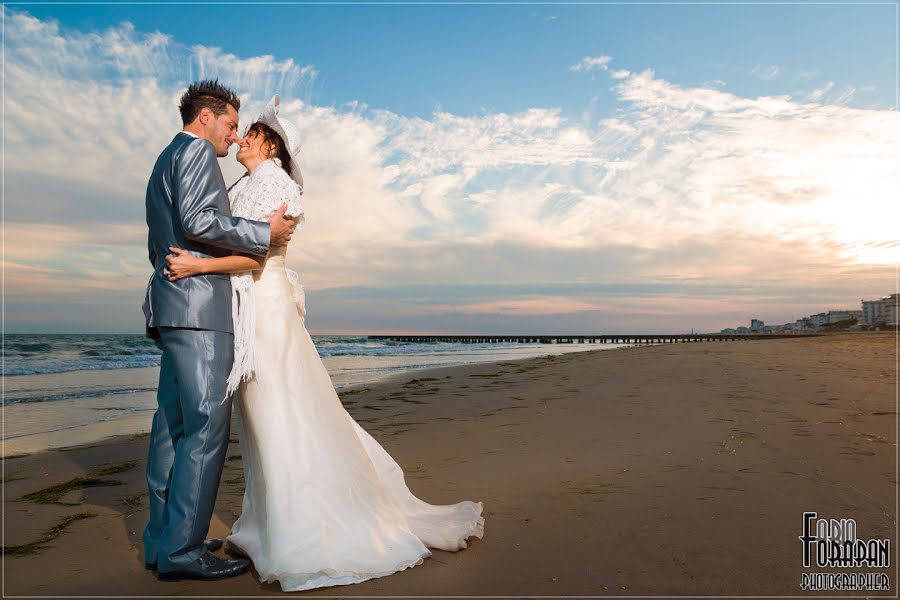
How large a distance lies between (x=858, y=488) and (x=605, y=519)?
167 centimetres

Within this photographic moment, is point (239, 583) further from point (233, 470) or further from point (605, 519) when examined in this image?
point (233, 470)

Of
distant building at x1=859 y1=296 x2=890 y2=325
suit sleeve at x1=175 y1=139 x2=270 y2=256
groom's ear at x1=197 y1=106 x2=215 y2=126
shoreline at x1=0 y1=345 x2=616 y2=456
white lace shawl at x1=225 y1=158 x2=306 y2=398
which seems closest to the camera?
suit sleeve at x1=175 y1=139 x2=270 y2=256

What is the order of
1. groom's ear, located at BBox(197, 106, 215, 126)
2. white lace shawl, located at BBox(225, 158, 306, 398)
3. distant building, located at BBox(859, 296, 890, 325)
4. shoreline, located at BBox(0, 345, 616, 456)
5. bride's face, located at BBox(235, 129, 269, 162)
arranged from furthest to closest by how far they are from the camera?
distant building, located at BBox(859, 296, 890, 325) → shoreline, located at BBox(0, 345, 616, 456) → bride's face, located at BBox(235, 129, 269, 162) → groom's ear, located at BBox(197, 106, 215, 126) → white lace shawl, located at BBox(225, 158, 306, 398)

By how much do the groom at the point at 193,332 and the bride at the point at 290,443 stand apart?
3.2 inches

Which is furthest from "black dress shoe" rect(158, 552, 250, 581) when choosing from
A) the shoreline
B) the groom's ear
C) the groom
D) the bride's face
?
the shoreline

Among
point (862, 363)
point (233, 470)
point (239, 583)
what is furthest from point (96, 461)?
point (862, 363)

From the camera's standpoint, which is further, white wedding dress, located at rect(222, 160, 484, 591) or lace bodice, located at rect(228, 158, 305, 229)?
lace bodice, located at rect(228, 158, 305, 229)

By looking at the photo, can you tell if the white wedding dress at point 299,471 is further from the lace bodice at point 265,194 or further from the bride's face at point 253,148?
the bride's face at point 253,148

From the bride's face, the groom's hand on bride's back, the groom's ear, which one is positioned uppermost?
the groom's ear

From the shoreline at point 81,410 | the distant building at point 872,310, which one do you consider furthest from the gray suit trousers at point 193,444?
the distant building at point 872,310

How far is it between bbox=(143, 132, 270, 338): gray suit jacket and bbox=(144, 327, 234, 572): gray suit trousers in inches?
3.2

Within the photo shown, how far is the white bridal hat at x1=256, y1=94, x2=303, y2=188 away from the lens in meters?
2.77

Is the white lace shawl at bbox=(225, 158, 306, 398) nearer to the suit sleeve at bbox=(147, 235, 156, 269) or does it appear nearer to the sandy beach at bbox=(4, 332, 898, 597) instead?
the suit sleeve at bbox=(147, 235, 156, 269)

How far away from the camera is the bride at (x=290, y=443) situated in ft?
8.16
